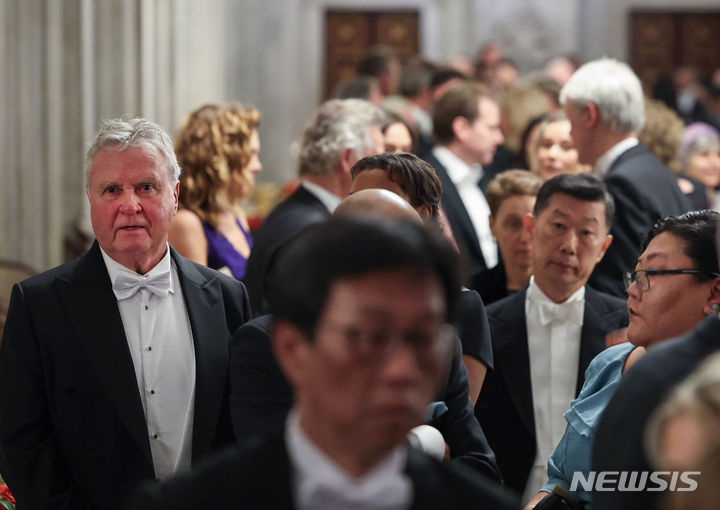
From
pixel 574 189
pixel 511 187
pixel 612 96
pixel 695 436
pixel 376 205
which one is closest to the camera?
pixel 695 436

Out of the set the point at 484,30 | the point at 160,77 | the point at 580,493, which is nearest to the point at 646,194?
the point at 580,493

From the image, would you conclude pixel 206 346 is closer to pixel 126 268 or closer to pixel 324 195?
pixel 126 268

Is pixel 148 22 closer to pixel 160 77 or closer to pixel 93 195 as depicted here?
pixel 160 77

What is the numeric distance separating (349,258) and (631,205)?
3425mm

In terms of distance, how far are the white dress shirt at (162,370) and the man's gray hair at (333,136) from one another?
2.03 m

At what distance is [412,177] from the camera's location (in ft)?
10.3

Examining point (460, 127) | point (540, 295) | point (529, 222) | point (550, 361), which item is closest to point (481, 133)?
point (460, 127)

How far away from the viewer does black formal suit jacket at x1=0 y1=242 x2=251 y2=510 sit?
9.34ft

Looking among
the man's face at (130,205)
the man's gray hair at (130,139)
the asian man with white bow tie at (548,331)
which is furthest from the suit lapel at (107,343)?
the asian man with white bow tie at (548,331)

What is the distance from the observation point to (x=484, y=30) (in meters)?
18.4

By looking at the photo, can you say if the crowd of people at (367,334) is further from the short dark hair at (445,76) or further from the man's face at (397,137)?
the short dark hair at (445,76)

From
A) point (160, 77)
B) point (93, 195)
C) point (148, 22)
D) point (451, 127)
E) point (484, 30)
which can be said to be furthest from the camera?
point (484, 30)

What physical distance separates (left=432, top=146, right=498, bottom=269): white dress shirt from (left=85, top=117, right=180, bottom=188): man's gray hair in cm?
284

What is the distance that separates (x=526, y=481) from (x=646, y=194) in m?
1.73
